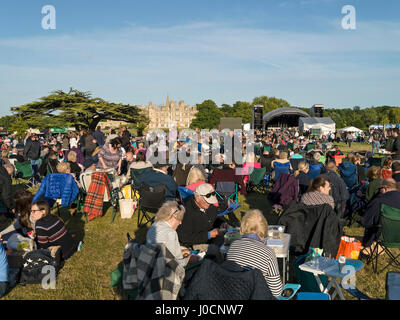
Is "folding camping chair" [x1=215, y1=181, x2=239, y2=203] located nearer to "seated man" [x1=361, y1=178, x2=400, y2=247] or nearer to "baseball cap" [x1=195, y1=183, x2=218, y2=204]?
"baseball cap" [x1=195, y1=183, x2=218, y2=204]

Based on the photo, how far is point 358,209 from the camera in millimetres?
6422

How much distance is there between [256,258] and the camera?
2.87m

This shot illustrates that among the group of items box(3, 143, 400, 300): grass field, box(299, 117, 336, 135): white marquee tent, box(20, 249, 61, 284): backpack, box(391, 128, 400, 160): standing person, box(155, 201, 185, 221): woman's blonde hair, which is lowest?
box(3, 143, 400, 300): grass field

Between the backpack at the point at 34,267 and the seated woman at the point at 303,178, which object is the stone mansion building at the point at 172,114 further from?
the backpack at the point at 34,267

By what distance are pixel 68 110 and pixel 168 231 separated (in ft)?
69.1

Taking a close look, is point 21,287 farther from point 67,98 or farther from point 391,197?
point 67,98

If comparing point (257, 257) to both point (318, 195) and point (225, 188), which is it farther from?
point (225, 188)

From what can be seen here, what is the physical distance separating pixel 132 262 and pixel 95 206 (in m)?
4.15

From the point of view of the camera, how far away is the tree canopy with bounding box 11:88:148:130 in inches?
882

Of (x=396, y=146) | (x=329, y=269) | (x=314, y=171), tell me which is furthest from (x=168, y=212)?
(x=396, y=146)

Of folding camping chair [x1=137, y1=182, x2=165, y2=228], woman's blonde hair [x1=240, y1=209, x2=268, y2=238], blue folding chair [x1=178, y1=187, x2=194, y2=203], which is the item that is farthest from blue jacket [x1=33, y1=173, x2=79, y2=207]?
woman's blonde hair [x1=240, y1=209, x2=268, y2=238]

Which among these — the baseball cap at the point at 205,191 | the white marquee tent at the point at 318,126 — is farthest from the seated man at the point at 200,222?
the white marquee tent at the point at 318,126

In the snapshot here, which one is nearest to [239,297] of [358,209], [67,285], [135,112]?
[67,285]

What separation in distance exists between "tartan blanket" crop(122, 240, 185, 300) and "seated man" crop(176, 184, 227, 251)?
1.44m
